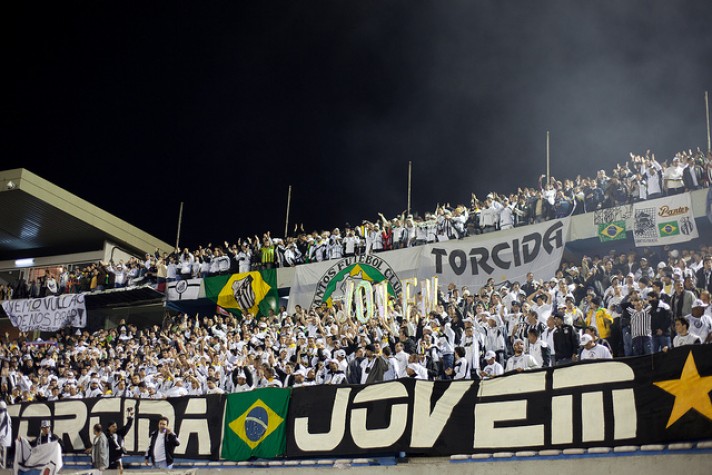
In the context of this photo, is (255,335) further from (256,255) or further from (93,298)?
(93,298)

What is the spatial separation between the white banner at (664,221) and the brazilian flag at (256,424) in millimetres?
11794

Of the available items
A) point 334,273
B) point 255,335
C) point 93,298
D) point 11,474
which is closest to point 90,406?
point 11,474

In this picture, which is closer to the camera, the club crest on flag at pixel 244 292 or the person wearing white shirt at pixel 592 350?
the person wearing white shirt at pixel 592 350

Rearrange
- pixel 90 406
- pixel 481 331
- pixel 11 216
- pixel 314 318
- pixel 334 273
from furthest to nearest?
pixel 11 216 < pixel 334 273 < pixel 314 318 < pixel 90 406 < pixel 481 331

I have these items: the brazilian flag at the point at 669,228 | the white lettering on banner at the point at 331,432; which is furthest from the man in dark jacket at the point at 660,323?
the brazilian flag at the point at 669,228

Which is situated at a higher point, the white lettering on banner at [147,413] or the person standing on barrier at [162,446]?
the white lettering on banner at [147,413]

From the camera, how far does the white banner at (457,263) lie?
22.1m

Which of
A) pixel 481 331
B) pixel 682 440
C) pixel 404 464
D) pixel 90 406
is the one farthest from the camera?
pixel 90 406

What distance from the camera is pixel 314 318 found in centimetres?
2055

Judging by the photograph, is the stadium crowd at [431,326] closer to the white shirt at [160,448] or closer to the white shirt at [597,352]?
the white shirt at [597,352]

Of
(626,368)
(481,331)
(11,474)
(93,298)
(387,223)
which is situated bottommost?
(11,474)

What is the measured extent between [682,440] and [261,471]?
284 inches

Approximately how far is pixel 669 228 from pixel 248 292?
14.7 metres

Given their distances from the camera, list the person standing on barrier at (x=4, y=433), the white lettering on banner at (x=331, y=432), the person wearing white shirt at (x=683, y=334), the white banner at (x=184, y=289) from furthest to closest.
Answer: the white banner at (x=184, y=289), the person standing on barrier at (x=4, y=433), the white lettering on banner at (x=331, y=432), the person wearing white shirt at (x=683, y=334)
